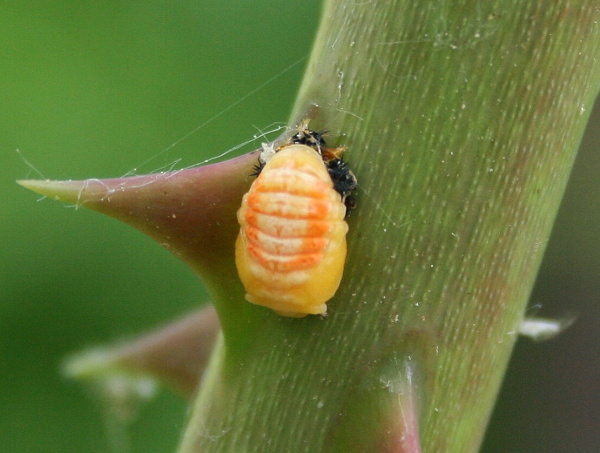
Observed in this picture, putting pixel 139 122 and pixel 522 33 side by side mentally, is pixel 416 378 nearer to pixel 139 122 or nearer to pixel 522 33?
pixel 522 33

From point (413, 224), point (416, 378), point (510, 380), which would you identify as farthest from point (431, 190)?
point (510, 380)

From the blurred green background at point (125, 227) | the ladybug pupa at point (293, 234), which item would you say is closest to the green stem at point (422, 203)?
the ladybug pupa at point (293, 234)

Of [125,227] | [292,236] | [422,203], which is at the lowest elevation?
[125,227]

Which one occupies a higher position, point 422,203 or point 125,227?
point 422,203

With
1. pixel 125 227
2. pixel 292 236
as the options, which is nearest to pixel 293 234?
pixel 292 236

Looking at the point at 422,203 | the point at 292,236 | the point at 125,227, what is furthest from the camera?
the point at 125,227

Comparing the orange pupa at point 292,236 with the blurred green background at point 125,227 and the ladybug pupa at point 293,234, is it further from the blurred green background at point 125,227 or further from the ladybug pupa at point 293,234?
the blurred green background at point 125,227

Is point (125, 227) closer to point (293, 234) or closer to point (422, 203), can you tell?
point (293, 234)
